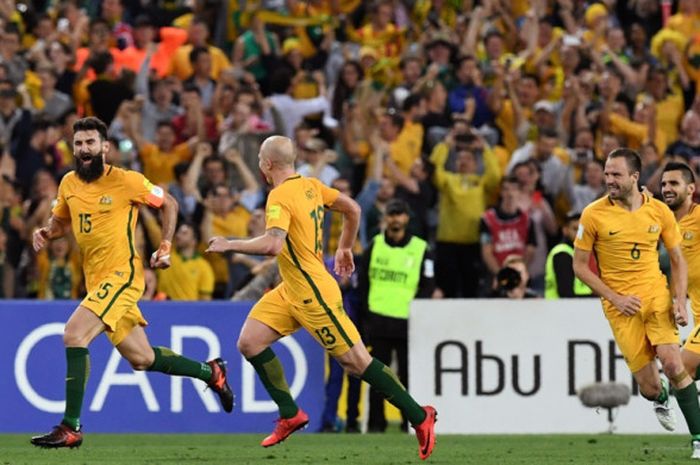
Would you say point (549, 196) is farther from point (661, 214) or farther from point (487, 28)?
point (661, 214)

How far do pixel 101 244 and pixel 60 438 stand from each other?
154 centimetres

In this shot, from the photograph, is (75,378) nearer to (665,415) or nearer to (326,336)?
(326,336)

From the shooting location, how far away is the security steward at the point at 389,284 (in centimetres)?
1809

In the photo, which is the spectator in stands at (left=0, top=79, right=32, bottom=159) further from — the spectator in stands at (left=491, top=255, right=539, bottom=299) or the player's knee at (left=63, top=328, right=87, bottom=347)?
the player's knee at (left=63, top=328, right=87, bottom=347)

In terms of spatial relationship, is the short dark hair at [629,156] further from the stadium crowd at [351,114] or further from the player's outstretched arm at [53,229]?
the stadium crowd at [351,114]

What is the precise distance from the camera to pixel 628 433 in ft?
58.0

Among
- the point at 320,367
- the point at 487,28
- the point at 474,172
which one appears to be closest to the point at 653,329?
the point at 320,367

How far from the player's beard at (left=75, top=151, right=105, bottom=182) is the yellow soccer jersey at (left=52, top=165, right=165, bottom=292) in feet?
0.13

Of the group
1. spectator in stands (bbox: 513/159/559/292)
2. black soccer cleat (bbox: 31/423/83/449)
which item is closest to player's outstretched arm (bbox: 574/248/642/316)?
black soccer cleat (bbox: 31/423/83/449)

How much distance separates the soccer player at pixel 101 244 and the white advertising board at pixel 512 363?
14.9 ft

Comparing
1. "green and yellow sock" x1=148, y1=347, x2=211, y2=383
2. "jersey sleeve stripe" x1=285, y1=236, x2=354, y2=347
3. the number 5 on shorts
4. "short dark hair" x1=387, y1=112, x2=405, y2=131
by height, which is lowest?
"green and yellow sock" x1=148, y1=347, x2=211, y2=383

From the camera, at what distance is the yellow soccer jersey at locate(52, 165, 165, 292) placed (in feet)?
45.0

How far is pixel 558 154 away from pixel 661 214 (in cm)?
780

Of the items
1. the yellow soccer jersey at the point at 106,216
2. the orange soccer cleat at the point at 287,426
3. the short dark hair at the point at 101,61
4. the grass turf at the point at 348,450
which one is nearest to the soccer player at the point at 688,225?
the grass turf at the point at 348,450
